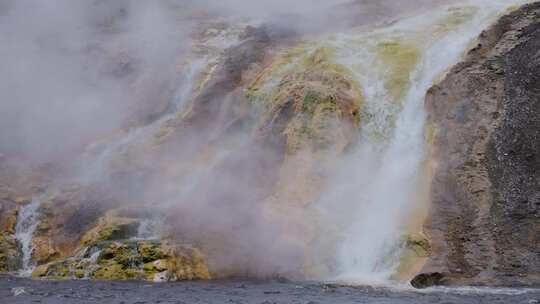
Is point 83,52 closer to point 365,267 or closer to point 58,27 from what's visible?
point 58,27

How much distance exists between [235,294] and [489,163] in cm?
798

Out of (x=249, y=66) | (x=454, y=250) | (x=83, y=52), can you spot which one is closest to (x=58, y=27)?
(x=83, y=52)

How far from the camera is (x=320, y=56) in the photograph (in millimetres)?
25656

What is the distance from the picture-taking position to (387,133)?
2216cm

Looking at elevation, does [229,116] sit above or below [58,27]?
below

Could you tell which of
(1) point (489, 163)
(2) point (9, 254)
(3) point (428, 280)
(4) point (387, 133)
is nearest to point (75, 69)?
(2) point (9, 254)

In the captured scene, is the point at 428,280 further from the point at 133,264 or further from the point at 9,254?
the point at 9,254

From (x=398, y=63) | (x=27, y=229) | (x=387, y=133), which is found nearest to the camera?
(x=27, y=229)

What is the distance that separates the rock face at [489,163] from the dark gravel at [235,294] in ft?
4.13

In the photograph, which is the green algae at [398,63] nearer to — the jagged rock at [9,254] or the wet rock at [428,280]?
the wet rock at [428,280]

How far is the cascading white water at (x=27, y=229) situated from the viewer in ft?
68.0

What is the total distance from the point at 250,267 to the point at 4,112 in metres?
17.4

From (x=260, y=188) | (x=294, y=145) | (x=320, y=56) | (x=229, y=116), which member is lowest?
(x=260, y=188)

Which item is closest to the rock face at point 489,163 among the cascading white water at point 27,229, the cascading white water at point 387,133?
the cascading white water at point 387,133
